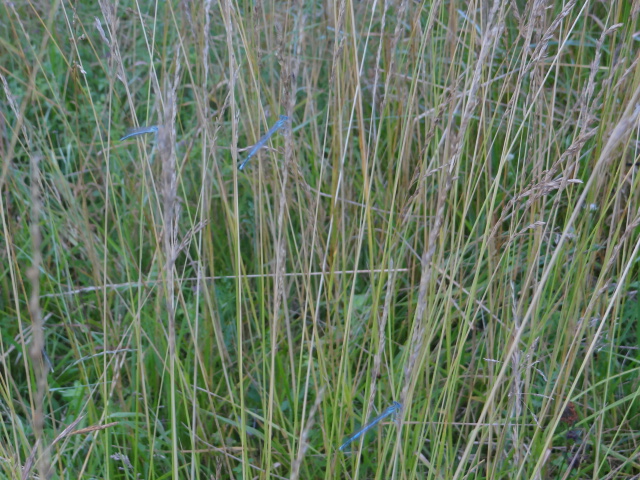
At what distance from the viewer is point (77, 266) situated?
1.56m

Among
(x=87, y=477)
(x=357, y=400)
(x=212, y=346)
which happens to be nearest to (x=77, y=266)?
(x=212, y=346)

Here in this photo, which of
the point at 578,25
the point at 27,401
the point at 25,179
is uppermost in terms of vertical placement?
the point at 578,25

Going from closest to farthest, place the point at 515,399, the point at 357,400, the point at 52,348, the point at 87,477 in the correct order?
the point at 515,399
the point at 87,477
the point at 357,400
the point at 52,348

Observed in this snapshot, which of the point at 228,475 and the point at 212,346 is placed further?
the point at 212,346

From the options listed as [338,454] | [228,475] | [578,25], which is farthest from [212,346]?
[578,25]

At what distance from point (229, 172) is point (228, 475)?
2.85ft

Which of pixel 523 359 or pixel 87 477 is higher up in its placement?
pixel 523 359

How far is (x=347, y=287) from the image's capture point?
1.47m

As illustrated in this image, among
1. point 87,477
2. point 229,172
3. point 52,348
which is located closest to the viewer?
point 87,477

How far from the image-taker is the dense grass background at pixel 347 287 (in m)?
0.91

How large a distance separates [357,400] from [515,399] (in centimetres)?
42

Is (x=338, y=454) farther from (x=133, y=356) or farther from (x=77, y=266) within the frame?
(x=77, y=266)

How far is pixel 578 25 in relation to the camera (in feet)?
6.28

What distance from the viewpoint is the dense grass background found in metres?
0.91
